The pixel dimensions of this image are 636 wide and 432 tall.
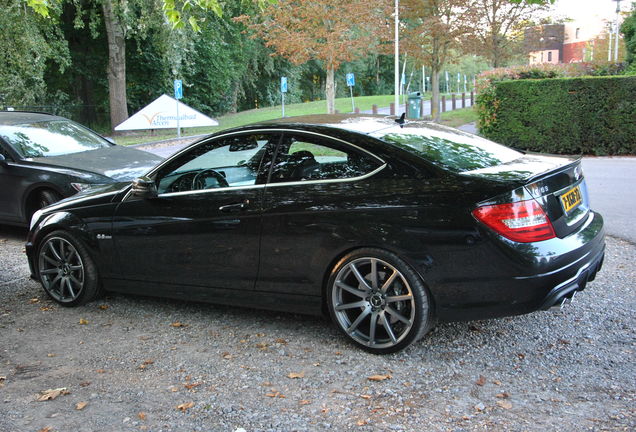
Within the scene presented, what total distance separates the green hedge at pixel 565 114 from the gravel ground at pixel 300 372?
41.9 ft

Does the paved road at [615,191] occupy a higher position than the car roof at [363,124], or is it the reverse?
the car roof at [363,124]

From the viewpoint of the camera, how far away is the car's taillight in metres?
3.64

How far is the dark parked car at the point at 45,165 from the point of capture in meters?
7.71

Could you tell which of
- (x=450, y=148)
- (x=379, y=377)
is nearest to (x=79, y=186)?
(x=450, y=148)

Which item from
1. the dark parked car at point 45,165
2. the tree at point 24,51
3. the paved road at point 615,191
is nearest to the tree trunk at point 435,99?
the paved road at point 615,191

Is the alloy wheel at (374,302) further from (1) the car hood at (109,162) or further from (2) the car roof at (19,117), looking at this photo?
(2) the car roof at (19,117)

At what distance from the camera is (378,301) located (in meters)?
3.99

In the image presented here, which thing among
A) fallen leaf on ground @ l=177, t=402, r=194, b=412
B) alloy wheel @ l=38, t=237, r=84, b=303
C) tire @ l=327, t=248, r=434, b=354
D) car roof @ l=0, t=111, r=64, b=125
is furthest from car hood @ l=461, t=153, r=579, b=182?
car roof @ l=0, t=111, r=64, b=125

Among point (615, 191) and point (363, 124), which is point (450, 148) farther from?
point (615, 191)

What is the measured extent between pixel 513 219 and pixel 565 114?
14845 mm

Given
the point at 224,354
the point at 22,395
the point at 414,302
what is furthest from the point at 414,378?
the point at 22,395

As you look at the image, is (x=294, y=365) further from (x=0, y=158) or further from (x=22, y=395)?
(x=0, y=158)

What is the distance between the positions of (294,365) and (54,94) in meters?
33.1

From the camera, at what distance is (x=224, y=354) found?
13.7 ft
